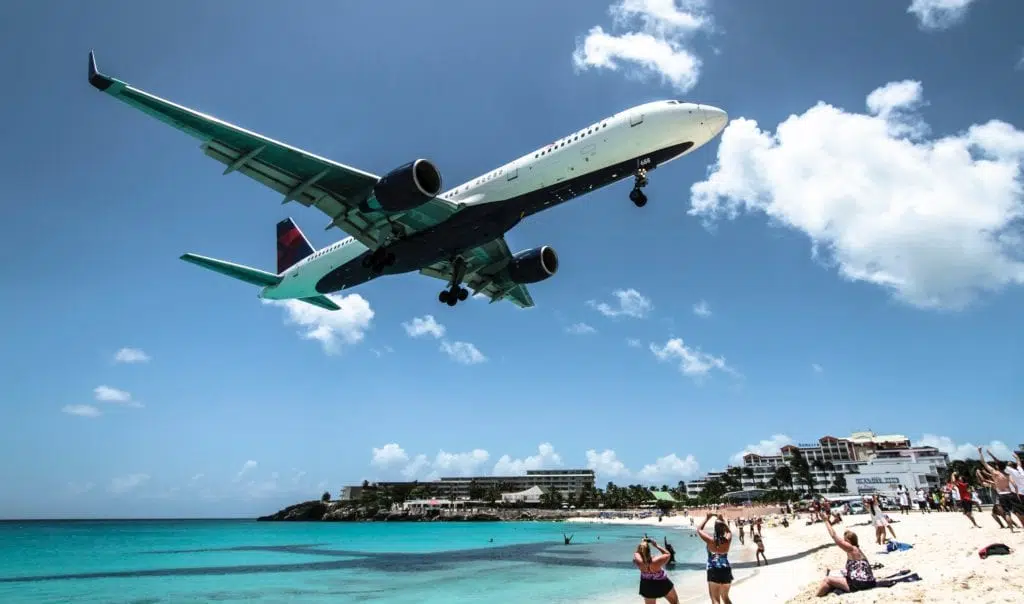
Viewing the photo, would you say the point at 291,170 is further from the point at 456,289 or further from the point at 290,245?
the point at 290,245

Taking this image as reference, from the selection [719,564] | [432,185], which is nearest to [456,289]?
[432,185]

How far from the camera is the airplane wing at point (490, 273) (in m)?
29.3

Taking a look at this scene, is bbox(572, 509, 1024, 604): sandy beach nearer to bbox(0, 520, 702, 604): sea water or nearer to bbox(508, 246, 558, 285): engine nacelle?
bbox(0, 520, 702, 604): sea water

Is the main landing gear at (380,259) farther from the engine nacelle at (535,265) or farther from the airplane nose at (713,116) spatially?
the airplane nose at (713,116)

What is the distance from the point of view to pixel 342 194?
75.7ft

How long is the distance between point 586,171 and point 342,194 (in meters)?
10.3

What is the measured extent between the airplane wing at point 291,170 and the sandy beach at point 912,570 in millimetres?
17138

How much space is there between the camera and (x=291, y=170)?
2138cm

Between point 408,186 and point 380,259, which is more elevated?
point 408,186

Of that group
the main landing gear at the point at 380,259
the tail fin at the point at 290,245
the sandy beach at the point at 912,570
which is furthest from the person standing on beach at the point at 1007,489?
the tail fin at the point at 290,245

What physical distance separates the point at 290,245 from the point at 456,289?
14787 mm

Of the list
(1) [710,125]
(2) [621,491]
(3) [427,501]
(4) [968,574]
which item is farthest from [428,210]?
(3) [427,501]

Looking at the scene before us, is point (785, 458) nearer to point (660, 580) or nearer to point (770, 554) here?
point (770, 554)

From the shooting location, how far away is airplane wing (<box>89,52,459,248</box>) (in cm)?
1812
